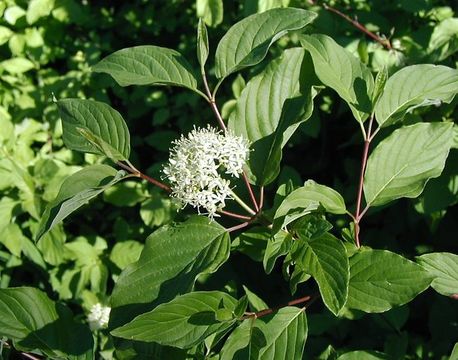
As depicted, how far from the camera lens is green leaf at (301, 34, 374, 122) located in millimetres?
1135

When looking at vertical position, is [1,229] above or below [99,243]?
above

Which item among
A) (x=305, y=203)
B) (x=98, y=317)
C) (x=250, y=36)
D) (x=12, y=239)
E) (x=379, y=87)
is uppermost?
(x=250, y=36)

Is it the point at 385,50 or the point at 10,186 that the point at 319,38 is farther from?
the point at 10,186

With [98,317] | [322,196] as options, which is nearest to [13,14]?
[98,317]

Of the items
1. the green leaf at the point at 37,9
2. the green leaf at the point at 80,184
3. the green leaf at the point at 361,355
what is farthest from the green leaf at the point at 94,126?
the green leaf at the point at 37,9

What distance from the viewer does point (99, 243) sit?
2031 mm

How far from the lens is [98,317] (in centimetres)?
185

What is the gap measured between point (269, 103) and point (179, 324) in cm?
45

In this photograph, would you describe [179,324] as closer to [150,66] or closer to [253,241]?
→ [253,241]

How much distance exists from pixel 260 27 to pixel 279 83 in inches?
4.6

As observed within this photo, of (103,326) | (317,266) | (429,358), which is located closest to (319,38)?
(317,266)

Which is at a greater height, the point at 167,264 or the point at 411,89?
the point at 411,89

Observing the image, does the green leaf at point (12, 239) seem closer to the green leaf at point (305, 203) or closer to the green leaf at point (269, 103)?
the green leaf at point (269, 103)

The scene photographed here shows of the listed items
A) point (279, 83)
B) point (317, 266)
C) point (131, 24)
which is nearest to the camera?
point (317, 266)
